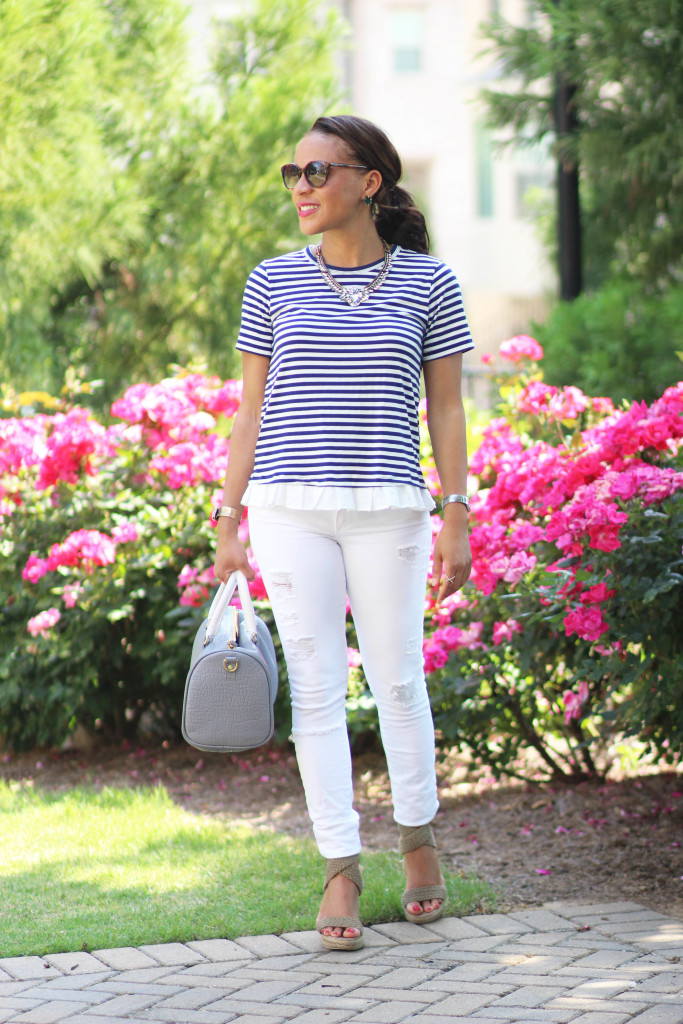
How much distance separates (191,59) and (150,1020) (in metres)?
7.02

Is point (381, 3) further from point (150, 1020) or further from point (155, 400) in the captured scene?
point (150, 1020)

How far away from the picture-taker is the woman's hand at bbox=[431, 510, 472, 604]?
3102mm

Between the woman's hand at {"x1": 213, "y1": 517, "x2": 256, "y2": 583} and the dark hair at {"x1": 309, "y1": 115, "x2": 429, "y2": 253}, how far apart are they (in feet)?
2.73

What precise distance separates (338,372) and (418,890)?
130 cm

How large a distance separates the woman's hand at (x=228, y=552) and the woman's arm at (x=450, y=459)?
0.47 metres

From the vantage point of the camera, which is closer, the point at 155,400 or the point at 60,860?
the point at 60,860

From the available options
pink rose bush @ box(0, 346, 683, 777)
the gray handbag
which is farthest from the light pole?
the gray handbag

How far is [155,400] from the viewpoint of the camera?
5.15 meters

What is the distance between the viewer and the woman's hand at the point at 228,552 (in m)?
3.08

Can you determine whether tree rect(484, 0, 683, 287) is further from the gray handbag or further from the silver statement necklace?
the gray handbag

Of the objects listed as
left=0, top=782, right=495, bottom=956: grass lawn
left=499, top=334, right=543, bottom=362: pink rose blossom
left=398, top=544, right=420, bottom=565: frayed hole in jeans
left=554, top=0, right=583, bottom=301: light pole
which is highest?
left=554, top=0, right=583, bottom=301: light pole

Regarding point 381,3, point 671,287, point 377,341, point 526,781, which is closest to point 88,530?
point 526,781

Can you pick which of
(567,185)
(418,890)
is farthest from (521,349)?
(567,185)

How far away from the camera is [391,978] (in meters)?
2.85
